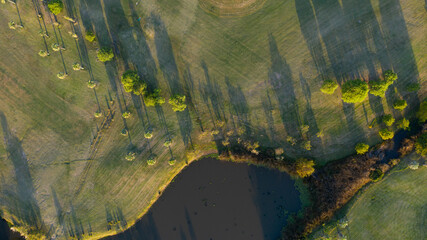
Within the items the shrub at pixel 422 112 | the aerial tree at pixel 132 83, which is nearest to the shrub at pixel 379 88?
the shrub at pixel 422 112

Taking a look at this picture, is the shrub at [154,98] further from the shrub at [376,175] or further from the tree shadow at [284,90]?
the shrub at [376,175]

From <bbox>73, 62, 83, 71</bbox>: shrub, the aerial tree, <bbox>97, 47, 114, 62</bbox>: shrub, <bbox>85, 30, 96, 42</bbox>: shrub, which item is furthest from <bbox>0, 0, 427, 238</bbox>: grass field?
the aerial tree

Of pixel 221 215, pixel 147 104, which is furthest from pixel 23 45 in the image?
pixel 221 215

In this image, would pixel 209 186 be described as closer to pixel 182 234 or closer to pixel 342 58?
pixel 182 234

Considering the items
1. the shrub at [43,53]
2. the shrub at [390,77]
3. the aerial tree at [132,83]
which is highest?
the shrub at [43,53]

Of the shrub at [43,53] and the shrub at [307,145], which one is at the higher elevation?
the shrub at [43,53]

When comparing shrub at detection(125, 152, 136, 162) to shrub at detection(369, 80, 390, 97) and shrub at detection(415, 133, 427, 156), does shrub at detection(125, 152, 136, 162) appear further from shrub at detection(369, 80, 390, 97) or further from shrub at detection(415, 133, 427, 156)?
shrub at detection(415, 133, 427, 156)
